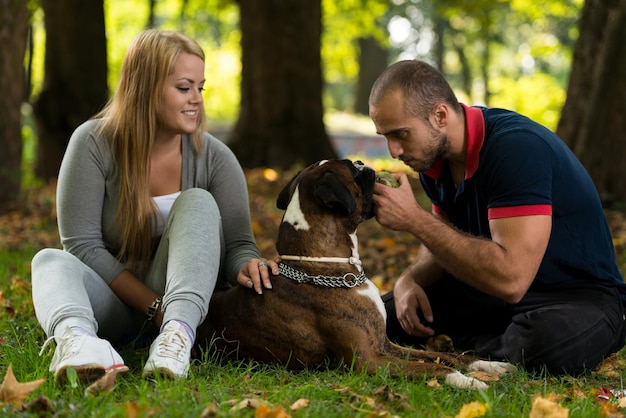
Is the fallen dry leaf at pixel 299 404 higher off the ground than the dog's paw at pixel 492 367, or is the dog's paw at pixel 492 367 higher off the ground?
the fallen dry leaf at pixel 299 404

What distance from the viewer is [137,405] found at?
289 cm

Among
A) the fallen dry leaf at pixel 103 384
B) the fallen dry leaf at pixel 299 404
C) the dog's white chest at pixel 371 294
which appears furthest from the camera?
the dog's white chest at pixel 371 294

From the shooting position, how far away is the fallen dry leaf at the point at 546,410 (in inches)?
123

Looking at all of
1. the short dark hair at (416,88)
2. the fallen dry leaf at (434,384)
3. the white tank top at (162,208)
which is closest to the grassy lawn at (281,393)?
the fallen dry leaf at (434,384)

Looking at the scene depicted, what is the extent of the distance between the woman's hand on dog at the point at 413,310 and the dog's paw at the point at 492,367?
70 cm

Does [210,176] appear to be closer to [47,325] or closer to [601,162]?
[47,325]

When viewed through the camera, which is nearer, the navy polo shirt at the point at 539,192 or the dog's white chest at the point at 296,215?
the dog's white chest at the point at 296,215

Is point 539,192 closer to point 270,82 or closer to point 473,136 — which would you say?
point 473,136

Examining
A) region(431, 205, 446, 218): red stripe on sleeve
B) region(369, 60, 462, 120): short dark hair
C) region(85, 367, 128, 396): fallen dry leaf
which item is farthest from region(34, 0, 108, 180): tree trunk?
region(85, 367, 128, 396): fallen dry leaf

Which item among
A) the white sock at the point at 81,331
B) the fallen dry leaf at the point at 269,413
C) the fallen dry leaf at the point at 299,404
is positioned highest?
the white sock at the point at 81,331

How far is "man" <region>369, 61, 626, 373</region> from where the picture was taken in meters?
4.14

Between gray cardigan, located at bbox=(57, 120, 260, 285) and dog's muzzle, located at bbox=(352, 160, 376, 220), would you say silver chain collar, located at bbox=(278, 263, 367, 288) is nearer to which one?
dog's muzzle, located at bbox=(352, 160, 376, 220)

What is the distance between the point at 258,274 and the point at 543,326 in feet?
5.15

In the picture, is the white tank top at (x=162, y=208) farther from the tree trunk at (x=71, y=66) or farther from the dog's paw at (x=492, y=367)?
the tree trunk at (x=71, y=66)
